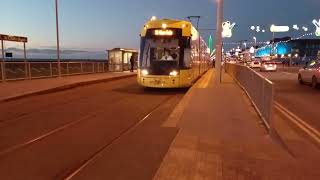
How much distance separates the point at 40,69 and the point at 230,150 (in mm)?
24889

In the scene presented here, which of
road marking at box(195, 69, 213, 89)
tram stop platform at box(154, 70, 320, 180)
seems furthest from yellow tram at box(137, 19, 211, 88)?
tram stop platform at box(154, 70, 320, 180)

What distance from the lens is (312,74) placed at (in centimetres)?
2661

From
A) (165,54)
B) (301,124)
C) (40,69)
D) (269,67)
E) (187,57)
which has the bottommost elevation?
(269,67)

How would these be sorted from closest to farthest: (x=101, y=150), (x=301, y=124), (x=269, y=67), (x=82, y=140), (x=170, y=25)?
1. (x=101, y=150)
2. (x=82, y=140)
3. (x=301, y=124)
4. (x=170, y=25)
5. (x=269, y=67)

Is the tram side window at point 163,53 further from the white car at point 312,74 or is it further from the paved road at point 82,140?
the white car at point 312,74

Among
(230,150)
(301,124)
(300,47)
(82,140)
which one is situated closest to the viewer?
(230,150)

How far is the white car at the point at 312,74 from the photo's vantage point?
2568 cm

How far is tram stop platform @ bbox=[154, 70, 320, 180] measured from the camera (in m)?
6.83

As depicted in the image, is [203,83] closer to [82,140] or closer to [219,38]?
[219,38]

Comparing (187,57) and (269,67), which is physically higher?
(187,57)

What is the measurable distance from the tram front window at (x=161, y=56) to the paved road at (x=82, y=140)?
5.94 metres

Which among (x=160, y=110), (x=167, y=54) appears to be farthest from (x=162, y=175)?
(x=167, y=54)

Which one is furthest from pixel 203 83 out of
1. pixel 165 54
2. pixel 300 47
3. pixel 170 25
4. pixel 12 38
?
pixel 300 47

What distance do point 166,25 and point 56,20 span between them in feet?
35.7
